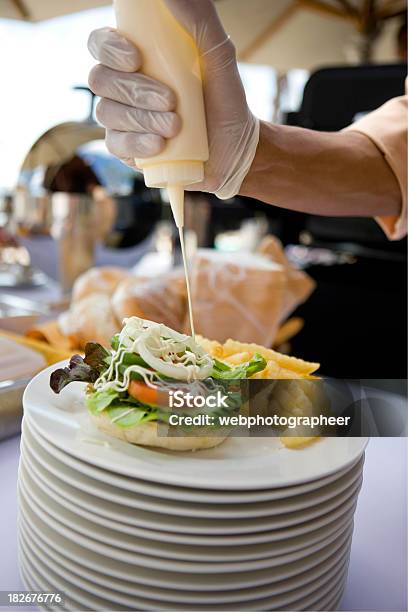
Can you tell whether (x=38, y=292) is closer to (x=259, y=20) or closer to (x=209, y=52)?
(x=209, y=52)

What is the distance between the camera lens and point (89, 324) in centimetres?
102

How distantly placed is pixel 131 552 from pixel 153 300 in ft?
2.28

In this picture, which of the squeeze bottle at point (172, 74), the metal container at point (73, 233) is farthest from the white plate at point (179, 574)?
the metal container at point (73, 233)

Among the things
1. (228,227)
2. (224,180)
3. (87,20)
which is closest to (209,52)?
(224,180)

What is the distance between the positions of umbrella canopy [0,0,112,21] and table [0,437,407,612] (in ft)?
11.8

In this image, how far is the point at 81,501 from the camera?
40 centimetres

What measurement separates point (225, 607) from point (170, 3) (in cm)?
51

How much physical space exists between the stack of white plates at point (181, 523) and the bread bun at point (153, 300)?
1.96ft

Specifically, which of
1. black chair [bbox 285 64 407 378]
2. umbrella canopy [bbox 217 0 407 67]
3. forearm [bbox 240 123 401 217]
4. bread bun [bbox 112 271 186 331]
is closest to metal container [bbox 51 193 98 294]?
bread bun [bbox 112 271 186 331]

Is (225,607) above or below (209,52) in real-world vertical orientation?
below

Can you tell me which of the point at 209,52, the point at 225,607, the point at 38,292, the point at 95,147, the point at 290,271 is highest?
the point at 209,52

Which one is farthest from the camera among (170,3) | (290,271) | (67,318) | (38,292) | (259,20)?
(259,20)

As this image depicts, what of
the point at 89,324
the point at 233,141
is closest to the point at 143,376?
the point at 233,141

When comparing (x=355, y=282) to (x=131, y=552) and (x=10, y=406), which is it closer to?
(x=10, y=406)
